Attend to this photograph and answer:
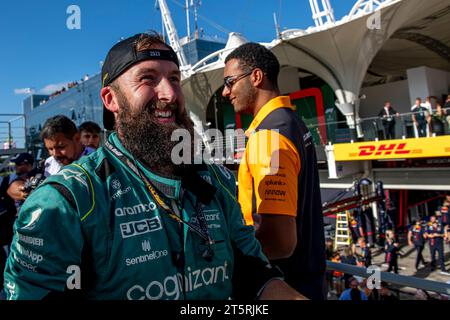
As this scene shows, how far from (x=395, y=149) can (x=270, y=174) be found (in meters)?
14.4

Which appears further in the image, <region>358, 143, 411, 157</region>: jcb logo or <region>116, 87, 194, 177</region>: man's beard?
<region>358, 143, 411, 157</region>: jcb logo

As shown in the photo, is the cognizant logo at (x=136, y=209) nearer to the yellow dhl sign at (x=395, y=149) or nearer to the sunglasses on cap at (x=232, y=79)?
the sunglasses on cap at (x=232, y=79)

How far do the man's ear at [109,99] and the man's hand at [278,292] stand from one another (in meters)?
1.01

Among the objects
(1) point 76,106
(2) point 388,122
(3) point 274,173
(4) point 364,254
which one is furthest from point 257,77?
(1) point 76,106

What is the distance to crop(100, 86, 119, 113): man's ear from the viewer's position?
153cm

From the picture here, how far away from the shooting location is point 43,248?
102cm

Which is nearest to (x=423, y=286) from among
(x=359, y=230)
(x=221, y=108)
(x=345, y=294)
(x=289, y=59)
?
(x=345, y=294)

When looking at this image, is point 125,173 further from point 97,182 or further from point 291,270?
point 291,270

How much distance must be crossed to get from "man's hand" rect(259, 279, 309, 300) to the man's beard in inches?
24.1

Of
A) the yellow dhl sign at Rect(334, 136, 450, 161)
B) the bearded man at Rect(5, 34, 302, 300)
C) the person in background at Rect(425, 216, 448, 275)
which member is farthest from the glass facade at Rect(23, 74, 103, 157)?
the bearded man at Rect(5, 34, 302, 300)

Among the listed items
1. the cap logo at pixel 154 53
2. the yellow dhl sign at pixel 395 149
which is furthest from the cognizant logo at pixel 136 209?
the yellow dhl sign at pixel 395 149

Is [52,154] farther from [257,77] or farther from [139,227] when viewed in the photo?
[139,227]
